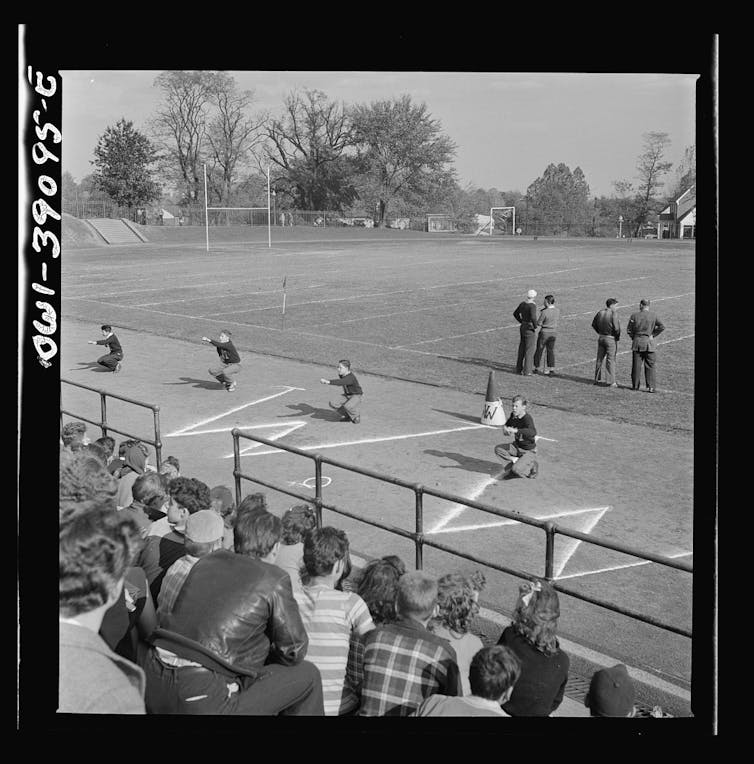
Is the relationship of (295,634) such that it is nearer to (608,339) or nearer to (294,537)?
(294,537)

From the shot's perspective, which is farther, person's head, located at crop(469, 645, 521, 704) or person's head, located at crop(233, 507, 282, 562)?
person's head, located at crop(233, 507, 282, 562)

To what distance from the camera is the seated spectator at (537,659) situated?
208 inches

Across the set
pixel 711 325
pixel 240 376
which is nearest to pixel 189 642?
pixel 711 325

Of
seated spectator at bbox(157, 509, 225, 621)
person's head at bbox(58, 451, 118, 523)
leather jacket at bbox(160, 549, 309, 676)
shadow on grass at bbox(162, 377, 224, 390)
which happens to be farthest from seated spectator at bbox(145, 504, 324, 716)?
shadow on grass at bbox(162, 377, 224, 390)

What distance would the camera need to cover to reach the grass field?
9703 millimetres

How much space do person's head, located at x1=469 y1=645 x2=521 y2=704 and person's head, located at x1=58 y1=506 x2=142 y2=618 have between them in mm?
1726

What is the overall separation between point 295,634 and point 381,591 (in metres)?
1.00

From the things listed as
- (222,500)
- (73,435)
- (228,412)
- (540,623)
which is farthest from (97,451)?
(228,412)

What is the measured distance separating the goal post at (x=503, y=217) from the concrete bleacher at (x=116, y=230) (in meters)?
27.6

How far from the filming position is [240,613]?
186 inches

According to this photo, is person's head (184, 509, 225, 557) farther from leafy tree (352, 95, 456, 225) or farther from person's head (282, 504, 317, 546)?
leafy tree (352, 95, 456, 225)

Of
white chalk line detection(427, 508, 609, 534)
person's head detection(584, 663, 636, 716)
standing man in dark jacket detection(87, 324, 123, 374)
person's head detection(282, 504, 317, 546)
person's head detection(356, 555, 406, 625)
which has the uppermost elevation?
standing man in dark jacket detection(87, 324, 123, 374)

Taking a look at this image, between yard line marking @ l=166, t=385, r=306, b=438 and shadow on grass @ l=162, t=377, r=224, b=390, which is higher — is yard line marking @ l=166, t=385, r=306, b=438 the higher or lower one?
the lower one

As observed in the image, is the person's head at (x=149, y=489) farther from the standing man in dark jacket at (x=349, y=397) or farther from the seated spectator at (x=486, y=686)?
the standing man in dark jacket at (x=349, y=397)
